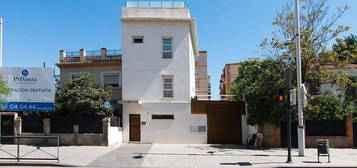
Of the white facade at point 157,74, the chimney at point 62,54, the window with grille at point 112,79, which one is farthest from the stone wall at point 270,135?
the chimney at point 62,54

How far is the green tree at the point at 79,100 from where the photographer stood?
2138cm

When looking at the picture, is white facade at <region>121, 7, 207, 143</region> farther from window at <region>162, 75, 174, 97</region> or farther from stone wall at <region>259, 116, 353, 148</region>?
stone wall at <region>259, 116, 353, 148</region>

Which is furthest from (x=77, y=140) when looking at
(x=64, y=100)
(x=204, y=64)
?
(x=204, y=64)

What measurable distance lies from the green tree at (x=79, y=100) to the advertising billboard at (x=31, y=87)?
12.4ft

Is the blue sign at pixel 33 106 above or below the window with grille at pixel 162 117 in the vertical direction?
above

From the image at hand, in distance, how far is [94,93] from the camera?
22.1m

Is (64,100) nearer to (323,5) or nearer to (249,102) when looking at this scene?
(249,102)

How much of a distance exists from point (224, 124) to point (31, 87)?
43.8 feet

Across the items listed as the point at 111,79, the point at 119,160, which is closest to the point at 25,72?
the point at 119,160

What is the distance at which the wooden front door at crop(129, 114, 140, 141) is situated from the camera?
23.4 meters

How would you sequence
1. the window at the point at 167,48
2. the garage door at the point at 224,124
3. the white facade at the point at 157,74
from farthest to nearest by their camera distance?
the window at the point at 167,48 < the garage door at the point at 224,124 < the white facade at the point at 157,74

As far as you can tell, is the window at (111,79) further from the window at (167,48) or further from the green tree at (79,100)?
the window at (167,48)

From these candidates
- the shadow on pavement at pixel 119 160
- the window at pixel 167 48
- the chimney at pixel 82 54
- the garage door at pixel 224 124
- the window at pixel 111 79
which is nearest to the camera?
the shadow on pavement at pixel 119 160

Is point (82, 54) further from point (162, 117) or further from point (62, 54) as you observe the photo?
point (162, 117)
